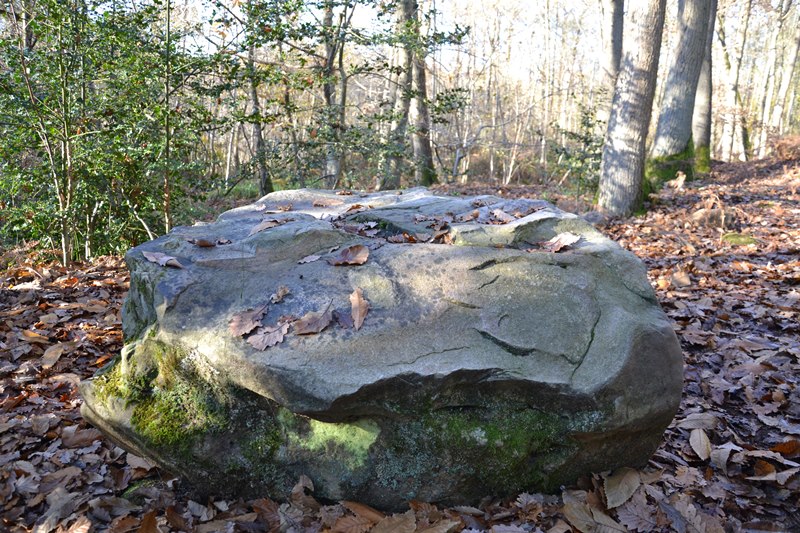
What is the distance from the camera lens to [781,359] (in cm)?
396

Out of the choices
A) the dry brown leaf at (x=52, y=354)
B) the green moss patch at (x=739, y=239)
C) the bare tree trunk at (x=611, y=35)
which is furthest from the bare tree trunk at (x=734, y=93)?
the dry brown leaf at (x=52, y=354)

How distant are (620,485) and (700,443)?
731 millimetres

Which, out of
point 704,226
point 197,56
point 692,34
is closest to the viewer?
point 197,56

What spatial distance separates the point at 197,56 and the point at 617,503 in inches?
273

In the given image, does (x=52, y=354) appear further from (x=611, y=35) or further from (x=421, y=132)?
(x=611, y=35)

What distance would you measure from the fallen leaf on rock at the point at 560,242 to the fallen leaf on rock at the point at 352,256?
116 centimetres

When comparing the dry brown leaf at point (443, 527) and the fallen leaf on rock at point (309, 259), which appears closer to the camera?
the dry brown leaf at point (443, 527)

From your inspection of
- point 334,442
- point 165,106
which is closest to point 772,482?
point 334,442

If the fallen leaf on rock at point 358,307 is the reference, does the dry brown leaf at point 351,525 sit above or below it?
below

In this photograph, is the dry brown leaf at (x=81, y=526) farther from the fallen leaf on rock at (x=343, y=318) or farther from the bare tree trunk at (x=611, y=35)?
the bare tree trunk at (x=611, y=35)

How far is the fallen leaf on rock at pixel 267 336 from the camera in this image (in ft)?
8.64

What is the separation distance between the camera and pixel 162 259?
10.8 feet

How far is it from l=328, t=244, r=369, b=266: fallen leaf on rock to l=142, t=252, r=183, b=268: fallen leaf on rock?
0.90m

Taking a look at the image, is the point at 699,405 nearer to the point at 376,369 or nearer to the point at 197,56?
the point at 376,369
